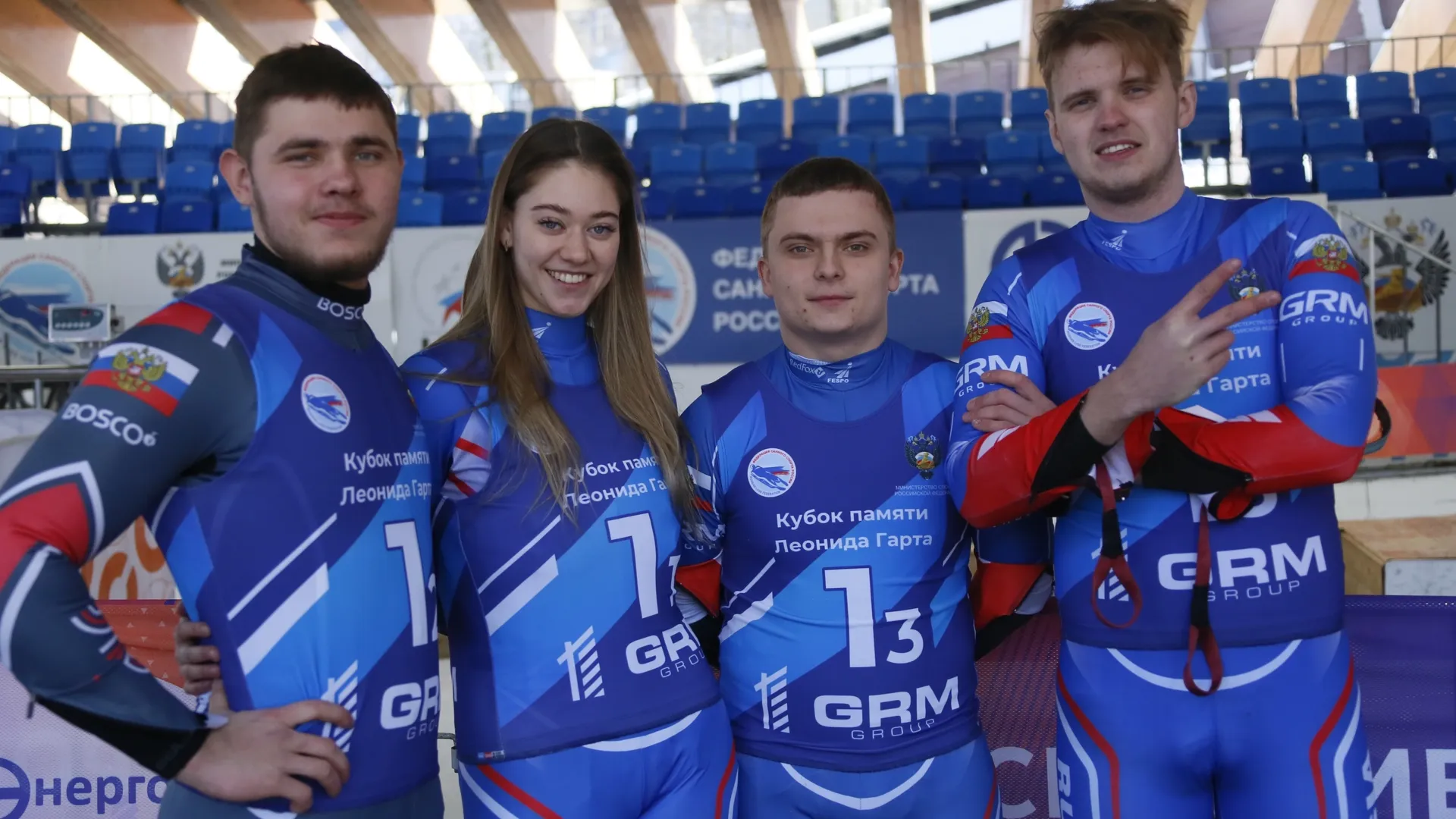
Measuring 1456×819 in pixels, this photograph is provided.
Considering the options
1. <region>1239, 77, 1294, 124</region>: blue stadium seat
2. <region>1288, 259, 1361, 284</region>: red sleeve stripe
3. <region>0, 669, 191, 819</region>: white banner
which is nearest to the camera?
<region>1288, 259, 1361, 284</region>: red sleeve stripe

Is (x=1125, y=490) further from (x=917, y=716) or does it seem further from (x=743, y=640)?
(x=743, y=640)

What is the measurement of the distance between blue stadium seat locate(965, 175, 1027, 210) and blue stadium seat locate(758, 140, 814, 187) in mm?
2179

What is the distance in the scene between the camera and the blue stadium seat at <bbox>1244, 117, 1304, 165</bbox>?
12.9 meters

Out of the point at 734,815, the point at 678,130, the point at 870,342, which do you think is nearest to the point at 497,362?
the point at 870,342

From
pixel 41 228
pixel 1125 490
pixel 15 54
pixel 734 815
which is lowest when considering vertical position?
pixel 734 815

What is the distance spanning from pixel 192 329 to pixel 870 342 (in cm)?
143

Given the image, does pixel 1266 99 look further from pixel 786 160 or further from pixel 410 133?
pixel 410 133

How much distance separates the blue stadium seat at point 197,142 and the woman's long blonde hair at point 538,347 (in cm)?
1360

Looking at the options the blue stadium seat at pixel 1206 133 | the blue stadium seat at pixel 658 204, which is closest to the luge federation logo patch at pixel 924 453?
the blue stadium seat at pixel 658 204

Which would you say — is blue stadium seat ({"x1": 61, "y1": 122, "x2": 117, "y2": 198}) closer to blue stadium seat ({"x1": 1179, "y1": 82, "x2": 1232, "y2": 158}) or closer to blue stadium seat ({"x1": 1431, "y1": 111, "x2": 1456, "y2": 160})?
blue stadium seat ({"x1": 1179, "y1": 82, "x2": 1232, "y2": 158})

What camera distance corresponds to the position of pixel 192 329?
187 cm

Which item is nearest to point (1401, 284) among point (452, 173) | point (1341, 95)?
point (1341, 95)

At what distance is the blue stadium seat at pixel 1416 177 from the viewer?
11.5 metres

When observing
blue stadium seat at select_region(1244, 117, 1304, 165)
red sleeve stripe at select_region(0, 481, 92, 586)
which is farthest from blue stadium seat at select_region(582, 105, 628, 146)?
red sleeve stripe at select_region(0, 481, 92, 586)
